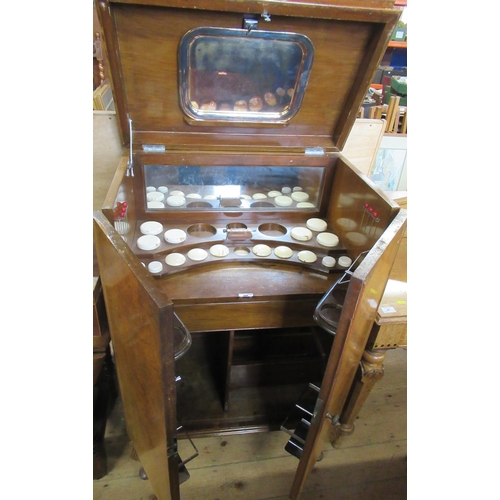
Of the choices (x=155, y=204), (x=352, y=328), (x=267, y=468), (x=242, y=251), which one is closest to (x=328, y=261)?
(x=242, y=251)

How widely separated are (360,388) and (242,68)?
1366mm

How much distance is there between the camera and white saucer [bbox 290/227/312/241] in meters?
1.60

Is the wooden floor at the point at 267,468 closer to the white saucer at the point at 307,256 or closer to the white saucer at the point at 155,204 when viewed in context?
the white saucer at the point at 307,256

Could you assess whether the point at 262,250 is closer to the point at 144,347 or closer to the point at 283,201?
the point at 283,201

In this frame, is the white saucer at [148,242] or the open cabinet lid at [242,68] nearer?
the open cabinet lid at [242,68]

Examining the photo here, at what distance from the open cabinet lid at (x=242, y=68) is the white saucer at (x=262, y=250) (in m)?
0.44

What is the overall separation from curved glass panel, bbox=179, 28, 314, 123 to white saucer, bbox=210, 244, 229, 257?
20.6 inches

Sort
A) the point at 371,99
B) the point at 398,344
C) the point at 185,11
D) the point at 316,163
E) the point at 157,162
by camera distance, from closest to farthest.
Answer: the point at 185,11 → the point at 398,344 → the point at 157,162 → the point at 316,163 → the point at 371,99

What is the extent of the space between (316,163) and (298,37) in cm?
52

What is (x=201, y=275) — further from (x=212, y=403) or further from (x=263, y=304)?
(x=212, y=403)

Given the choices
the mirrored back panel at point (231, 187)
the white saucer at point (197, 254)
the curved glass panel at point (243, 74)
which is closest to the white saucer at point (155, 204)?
the mirrored back panel at point (231, 187)

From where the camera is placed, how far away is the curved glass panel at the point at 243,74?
1348 millimetres

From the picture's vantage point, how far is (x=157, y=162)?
157cm

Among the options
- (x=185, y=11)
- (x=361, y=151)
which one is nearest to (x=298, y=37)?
(x=185, y=11)
